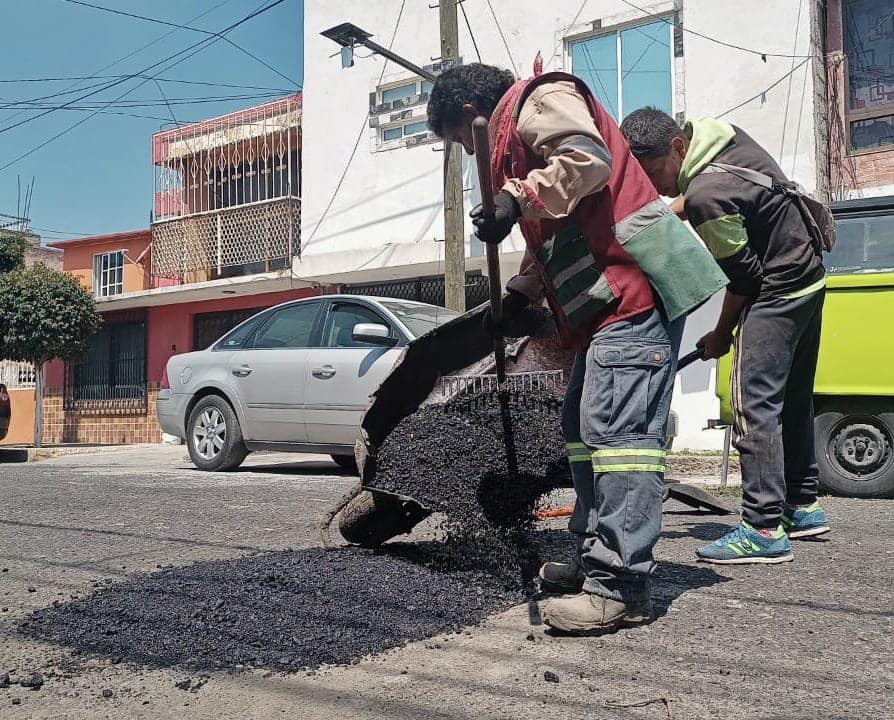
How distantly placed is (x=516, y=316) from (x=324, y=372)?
4.77m

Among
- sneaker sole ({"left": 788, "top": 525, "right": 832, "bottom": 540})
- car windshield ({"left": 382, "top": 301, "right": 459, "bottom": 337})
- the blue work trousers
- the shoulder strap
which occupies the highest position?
the shoulder strap

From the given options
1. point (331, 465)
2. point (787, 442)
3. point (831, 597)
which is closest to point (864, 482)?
point (787, 442)

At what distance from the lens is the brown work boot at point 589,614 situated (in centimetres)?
247

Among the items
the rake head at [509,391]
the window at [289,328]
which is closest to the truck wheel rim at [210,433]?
the window at [289,328]

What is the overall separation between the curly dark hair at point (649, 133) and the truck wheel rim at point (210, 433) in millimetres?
6110

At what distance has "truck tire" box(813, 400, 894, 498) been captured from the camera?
235 inches

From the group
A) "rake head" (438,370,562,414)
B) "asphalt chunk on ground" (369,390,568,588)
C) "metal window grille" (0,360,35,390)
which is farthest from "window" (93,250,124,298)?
"asphalt chunk on ground" (369,390,568,588)

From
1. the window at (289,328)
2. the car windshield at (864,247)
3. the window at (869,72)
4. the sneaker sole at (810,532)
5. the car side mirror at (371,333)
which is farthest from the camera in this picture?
the window at (869,72)

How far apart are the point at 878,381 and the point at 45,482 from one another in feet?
21.7

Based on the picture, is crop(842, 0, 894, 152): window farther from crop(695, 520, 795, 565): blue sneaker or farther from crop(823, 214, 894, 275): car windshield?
crop(695, 520, 795, 565): blue sneaker

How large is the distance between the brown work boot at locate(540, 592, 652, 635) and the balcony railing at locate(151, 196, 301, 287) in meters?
14.0

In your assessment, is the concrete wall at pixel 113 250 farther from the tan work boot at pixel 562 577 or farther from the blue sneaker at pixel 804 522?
the tan work boot at pixel 562 577

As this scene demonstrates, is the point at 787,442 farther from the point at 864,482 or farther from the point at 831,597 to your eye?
the point at 864,482

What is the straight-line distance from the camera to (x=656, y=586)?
3.06 metres
